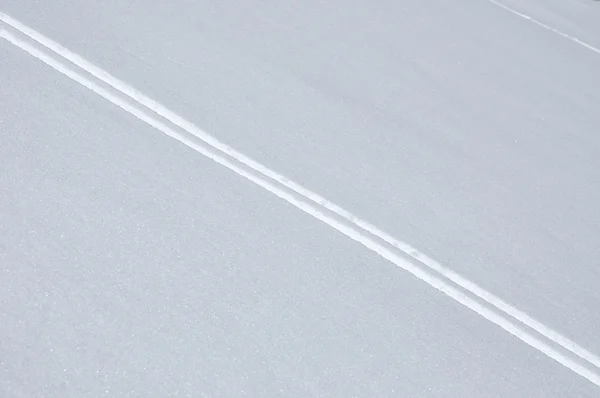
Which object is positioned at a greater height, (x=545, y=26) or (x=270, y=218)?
(x=545, y=26)

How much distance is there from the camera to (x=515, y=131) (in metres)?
6.77

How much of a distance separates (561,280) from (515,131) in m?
2.21

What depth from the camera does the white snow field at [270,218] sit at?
11.9 feet

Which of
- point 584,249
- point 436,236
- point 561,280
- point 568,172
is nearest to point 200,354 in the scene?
point 436,236

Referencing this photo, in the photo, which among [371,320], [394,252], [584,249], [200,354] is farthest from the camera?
[584,249]

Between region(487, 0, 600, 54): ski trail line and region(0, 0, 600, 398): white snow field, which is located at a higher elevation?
region(487, 0, 600, 54): ski trail line

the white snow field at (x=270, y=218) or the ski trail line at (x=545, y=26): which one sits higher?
the ski trail line at (x=545, y=26)

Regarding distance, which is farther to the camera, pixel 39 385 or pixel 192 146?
pixel 192 146

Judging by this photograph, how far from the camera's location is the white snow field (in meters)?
3.64

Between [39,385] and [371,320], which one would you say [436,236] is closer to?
[371,320]

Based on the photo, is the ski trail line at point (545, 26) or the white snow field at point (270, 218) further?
the ski trail line at point (545, 26)

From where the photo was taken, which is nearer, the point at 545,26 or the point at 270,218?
the point at 270,218

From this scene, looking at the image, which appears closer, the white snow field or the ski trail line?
the white snow field

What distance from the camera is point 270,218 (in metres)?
4.59
